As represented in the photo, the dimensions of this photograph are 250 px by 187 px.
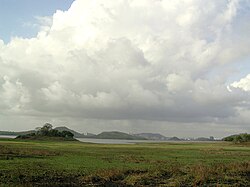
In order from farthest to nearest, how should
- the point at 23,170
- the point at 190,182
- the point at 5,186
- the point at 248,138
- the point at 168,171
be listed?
the point at 248,138 → the point at 168,171 → the point at 23,170 → the point at 190,182 → the point at 5,186

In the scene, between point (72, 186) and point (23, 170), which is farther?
point (23, 170)

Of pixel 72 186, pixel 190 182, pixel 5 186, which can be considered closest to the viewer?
pixel 5 186

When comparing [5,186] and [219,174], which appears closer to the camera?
[5,186]

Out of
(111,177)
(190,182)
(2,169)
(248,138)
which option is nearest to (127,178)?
(111,177)

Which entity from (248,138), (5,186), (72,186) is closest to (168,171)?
(72,186)

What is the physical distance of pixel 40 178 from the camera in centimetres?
3450

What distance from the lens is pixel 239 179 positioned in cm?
3631

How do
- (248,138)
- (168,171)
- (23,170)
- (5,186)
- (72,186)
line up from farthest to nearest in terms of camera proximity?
(248,138), (168,171), (23,170), (72,186), (5,186)

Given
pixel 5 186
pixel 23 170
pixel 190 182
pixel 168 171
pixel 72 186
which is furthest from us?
pixel 168 171

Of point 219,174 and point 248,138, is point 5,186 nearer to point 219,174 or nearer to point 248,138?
point 219,174

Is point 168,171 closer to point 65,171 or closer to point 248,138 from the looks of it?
point 65,171

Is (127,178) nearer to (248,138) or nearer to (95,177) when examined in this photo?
(95,177)

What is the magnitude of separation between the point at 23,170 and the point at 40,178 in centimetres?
486

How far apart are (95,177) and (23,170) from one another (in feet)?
29.8
